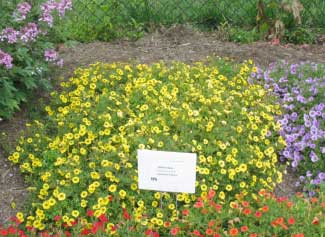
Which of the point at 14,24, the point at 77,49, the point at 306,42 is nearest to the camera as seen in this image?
the point at 14,24

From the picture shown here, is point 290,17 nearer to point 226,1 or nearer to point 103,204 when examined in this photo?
point 226,1

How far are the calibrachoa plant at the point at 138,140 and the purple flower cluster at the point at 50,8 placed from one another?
2.12ft

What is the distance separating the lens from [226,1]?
258 inches

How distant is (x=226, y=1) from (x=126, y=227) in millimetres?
3976

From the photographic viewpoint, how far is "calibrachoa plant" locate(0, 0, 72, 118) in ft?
13.0

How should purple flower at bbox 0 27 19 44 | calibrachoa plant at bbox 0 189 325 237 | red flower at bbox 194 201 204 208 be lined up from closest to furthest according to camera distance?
calibrachoa plant at bbox 0 189 325 237, red flower at bbox 194 201 204 208, purple flower at bbox 0 27 19 44

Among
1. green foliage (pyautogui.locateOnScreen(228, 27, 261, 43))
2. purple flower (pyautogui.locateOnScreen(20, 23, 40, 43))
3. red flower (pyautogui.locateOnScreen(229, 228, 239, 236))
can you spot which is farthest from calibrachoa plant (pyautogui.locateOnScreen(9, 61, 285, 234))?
green foliage (pyautogui.locateOnScreen(228, 27, 261, 43))

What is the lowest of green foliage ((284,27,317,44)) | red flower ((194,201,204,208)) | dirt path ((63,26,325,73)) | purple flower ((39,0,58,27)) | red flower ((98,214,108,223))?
red flower ((98,214,108,223))

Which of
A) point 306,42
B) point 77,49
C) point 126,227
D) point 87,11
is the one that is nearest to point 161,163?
point 126,227

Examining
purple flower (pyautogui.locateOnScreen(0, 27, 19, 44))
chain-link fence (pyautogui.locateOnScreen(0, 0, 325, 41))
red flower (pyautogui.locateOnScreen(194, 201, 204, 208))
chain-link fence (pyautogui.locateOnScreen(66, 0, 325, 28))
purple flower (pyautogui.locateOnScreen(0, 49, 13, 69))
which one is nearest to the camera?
red flower (pyautogui.locateOnScreen(194, 201, 204, 208))

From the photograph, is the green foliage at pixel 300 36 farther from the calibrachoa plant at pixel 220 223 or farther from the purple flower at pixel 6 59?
the purple flower at pixel 6 59

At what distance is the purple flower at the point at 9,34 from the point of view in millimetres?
3898

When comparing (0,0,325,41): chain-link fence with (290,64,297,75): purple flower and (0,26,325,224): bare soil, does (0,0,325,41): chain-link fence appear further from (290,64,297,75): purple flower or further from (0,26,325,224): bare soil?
(290,64,297,75): purple flower

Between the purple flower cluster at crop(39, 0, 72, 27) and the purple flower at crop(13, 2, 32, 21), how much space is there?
135 mm
